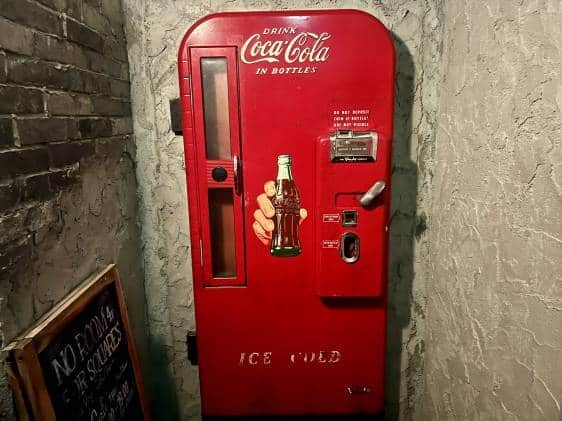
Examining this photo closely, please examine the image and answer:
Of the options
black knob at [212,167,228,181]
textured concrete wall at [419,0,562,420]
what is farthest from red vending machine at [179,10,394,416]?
textured concrete wall at [419,0,562,420]

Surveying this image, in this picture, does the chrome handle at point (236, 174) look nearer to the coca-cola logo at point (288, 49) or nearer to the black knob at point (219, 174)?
the black knob at point (219, 174)

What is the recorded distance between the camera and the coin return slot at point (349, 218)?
1373 millimetres

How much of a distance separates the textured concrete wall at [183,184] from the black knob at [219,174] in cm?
35

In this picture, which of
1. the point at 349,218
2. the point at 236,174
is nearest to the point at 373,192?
the point at 349,218

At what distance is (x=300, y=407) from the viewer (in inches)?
62.2

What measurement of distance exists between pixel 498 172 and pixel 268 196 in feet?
2.16

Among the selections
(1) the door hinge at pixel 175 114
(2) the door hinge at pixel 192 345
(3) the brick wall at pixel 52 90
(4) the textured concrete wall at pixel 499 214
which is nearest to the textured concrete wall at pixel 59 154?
(3) the brick wall at pixel 52 90

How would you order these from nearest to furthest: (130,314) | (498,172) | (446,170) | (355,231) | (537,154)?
(537,154)
(498,172)
(355,231)
(446,170)
(130,314)

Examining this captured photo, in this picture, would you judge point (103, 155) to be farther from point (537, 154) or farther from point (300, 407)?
point (537, 154)

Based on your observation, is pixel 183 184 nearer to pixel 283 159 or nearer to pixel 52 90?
pixel 283 159

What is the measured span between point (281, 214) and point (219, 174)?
0.77 ft

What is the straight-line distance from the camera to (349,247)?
141 cm

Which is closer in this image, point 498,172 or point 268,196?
point 498,172

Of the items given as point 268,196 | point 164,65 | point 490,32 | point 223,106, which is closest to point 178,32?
point 164,65
